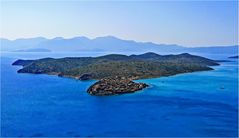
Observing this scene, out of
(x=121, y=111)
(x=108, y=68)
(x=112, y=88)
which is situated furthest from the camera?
(x=108, y=68)

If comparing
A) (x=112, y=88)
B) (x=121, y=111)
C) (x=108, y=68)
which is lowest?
(x=121, y=111)

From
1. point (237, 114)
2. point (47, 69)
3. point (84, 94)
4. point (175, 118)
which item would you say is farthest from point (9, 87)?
point (237, 114)

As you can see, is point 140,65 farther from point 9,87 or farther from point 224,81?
point 9,87

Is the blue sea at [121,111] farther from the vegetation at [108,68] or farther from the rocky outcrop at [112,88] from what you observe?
the vegetation at [108,68]

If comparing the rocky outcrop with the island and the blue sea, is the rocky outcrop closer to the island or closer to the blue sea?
the island

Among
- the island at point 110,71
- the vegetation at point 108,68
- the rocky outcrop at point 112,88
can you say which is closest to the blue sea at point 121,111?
the rocky outcrop at point 112,88

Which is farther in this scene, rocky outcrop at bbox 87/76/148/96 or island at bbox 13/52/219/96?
island at bbox 13/52/219/96

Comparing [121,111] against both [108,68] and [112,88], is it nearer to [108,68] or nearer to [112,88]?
[112,88]

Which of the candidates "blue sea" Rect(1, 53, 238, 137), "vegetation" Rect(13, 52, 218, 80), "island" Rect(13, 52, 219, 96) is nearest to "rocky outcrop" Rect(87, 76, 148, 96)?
"island" Rect(13, 52, 219, 96)

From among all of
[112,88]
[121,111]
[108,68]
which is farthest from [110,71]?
[121,111]
